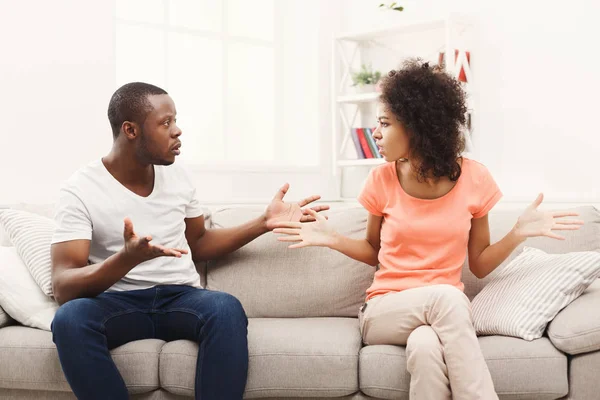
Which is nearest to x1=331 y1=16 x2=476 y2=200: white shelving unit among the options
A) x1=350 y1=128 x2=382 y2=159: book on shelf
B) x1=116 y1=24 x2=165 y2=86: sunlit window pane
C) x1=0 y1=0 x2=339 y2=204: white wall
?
x1=350 y1=128 x2=382 y2=159: book on shelf

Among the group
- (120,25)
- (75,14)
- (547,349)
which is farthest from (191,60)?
(547,349)

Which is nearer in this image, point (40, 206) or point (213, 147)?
point (40, 206)

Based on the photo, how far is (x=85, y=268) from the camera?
2.16 m

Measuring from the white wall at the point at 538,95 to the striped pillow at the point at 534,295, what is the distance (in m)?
1.36

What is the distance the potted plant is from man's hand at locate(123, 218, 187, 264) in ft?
7.95

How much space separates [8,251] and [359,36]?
2399 mm

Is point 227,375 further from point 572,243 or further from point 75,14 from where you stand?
point 75,14

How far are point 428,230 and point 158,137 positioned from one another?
0.87 meters

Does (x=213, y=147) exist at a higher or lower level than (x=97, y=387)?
higher

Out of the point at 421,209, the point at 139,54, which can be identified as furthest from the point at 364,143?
the point at 421,209

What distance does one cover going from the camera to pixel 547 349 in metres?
2.06

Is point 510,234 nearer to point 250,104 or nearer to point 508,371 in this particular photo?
point 508,371

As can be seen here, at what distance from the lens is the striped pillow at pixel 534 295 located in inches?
83.9

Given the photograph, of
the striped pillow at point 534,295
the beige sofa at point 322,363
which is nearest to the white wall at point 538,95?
the beige sofa at point 322,363
